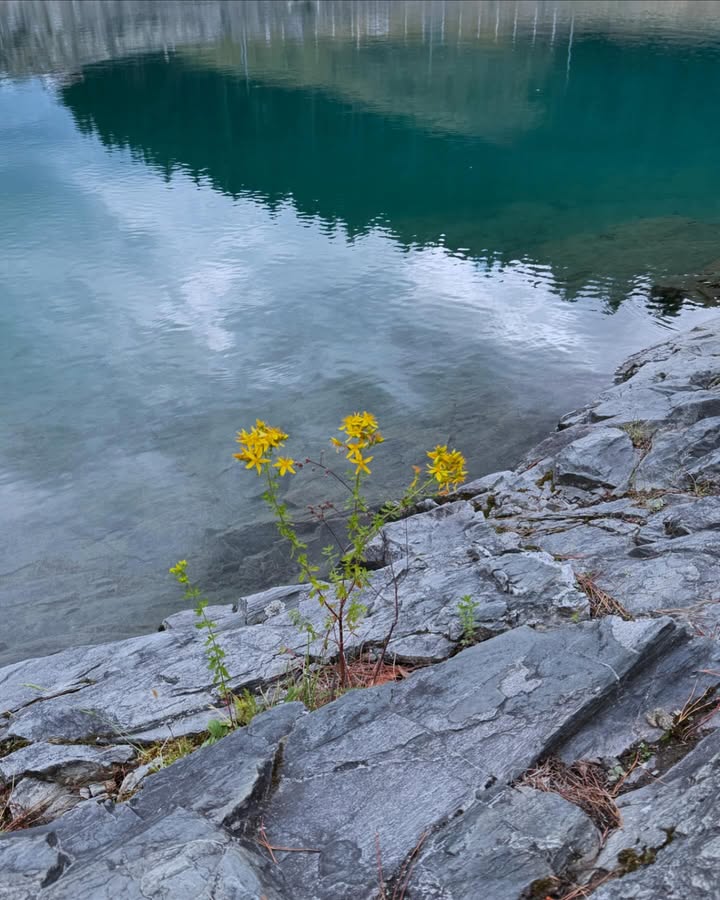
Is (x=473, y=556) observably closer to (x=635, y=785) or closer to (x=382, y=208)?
(x=635, y=785)

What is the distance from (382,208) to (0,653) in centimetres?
2245

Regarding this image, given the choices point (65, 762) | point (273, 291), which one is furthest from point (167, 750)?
point (273, 291)

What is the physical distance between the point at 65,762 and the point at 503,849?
3.10m

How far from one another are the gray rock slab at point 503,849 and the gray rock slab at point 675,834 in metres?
0.17

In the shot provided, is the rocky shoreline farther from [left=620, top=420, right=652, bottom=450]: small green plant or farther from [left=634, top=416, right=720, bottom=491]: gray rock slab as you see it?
[left=620, top=420, right=652, bottom=450]: small green plant

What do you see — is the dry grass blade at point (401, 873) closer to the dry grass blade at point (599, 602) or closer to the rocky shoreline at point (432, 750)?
the rocky shoreline at point (432, 750)

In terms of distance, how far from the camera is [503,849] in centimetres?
337

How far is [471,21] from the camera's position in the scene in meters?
106

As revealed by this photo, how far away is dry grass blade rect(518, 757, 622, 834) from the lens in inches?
140

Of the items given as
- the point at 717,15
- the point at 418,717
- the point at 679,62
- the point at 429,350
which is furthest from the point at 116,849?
the point at 717,15

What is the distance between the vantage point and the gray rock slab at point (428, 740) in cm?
357

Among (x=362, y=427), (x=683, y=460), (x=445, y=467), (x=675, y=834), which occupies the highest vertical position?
(x=362, y=427)

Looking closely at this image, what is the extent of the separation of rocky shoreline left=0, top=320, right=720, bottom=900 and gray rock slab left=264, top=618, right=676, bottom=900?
12mm

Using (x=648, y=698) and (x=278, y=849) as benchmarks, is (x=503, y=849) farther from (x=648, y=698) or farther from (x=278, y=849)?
(x=648, y=698)
